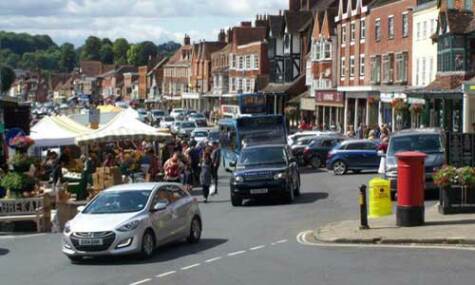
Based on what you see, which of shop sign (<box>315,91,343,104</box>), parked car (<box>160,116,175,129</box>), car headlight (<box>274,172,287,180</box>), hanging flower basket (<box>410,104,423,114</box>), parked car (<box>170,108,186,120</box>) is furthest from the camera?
parked car (<box>170,108,186,120</box>)

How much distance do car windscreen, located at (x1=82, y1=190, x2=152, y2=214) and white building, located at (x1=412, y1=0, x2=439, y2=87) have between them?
128ft

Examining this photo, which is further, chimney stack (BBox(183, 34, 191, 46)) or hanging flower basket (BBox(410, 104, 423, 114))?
chimney stack (BBox(183, 34, 191, 46))

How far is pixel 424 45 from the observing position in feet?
188

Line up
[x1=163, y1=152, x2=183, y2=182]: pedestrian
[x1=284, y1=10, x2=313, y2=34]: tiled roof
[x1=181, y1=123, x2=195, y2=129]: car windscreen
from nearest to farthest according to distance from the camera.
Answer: [x1=163, y1=152, x2=183, y2=182]: pedestrian → [x1=181, y1=123, x2=195, y2=129]: car windscreen → [x1=284, y1=10, x2=313, y2=34]: tiled roof

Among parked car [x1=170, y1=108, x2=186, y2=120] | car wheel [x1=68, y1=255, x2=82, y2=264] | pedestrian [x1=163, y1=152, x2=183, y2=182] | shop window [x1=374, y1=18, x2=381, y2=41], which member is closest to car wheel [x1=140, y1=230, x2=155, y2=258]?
car wheel [x1=68, y1=255, x2=82, y2=264]

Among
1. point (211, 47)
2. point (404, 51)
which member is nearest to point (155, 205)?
Answer: point (404, 51)

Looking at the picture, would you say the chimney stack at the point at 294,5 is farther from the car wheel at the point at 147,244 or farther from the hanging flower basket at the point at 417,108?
the car wheel at the point at 147,244

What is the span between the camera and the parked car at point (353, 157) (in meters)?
39.2

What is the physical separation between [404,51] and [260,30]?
180 ft

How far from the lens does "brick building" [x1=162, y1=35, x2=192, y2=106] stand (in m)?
144

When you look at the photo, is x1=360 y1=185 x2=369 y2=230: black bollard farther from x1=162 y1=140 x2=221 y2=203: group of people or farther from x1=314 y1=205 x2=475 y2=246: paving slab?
x1=162 y1=140 x2=221 y2=203: group of people

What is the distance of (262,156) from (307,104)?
185 feet

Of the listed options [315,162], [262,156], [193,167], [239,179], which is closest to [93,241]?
[239,179]

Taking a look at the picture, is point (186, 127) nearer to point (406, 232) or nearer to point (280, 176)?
point (280, 176)
